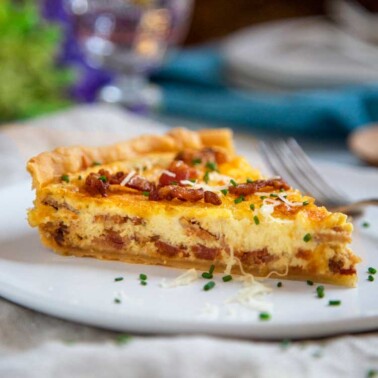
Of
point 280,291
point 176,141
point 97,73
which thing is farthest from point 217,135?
point 97,73

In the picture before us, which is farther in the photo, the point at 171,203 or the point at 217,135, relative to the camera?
the point at 217,135

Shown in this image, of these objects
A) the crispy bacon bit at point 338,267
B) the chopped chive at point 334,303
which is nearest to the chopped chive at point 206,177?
the crispy bacon bit at point 338,267

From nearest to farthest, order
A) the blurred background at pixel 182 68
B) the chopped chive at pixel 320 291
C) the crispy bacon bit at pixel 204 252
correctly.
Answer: the chopped chive at pixel 320 291
the crispy bacon bit at pixel 204 252
the blurred background at pixel 182 68

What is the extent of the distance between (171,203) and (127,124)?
9.05 ft

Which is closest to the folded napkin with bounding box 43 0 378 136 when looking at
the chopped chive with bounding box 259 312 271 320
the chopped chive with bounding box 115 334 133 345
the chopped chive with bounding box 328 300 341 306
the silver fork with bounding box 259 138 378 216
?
the silver fork with bounding box 259 138 378 216

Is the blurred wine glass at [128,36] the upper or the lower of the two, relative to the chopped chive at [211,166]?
lower

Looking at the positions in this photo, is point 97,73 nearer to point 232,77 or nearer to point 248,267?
point 232,77

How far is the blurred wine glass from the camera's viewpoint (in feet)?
24.1

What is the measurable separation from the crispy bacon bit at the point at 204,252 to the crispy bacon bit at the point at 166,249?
3.7 inches

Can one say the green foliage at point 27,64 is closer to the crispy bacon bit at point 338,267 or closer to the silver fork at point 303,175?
the silver fork at point 303,175

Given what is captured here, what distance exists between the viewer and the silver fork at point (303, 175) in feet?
14.9

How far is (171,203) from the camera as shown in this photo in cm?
398

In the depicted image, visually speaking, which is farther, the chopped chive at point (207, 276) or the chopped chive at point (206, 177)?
the chopped chive at point (206, 177)

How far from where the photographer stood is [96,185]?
13.4ft
